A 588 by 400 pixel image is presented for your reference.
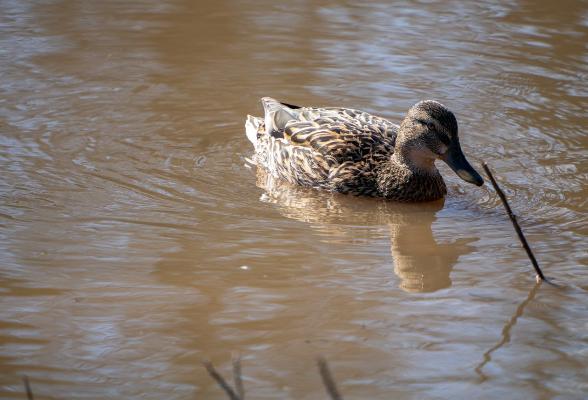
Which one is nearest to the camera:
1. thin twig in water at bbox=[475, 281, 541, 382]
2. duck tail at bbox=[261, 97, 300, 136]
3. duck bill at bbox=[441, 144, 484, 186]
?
thin twig in water at bbox=[475, 281, 541, 382]

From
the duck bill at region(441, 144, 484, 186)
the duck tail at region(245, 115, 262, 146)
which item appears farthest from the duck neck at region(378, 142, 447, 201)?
the duck tail at region(245, 115, 262, 146)

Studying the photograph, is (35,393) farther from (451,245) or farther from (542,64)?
(542,64)

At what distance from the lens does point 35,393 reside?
4910 millimetres

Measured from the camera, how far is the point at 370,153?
855 cm

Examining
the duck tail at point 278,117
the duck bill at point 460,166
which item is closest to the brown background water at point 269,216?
the duck bill at point 460,166

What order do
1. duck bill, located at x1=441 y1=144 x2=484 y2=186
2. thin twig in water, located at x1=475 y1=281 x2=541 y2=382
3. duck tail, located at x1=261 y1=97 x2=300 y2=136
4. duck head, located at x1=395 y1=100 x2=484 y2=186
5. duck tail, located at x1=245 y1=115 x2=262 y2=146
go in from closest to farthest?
thin twig in water, located at x1=475 y1=281 x2=541 y2=382, duck bill, located at x1=441 y1=144 x2=484 y2=186, duck head, located at x1=395 y1=100 x2=484 y2=186, duck tail, located at x1=261 y1=97 x2=300 y2=136, duck tail, located at x1=245 y1=115 x2=262 y2=146

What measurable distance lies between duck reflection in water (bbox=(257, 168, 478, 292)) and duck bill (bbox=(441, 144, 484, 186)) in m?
0.41

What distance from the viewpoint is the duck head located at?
7.99m

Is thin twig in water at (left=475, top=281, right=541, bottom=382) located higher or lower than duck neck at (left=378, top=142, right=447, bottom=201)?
lower

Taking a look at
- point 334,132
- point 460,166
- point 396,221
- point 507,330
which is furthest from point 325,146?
point 507,330

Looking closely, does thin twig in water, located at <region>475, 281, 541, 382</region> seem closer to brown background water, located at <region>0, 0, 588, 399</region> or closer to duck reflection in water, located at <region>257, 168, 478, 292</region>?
brown background water, located at <region>0, 0, 588, 399</region>

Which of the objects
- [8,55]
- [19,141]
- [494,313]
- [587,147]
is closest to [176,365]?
[494,313]

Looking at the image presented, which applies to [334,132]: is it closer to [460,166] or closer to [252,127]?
[252,127]

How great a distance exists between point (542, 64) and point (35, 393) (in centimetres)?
829
